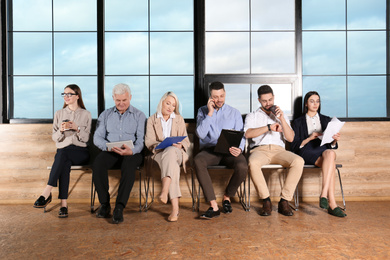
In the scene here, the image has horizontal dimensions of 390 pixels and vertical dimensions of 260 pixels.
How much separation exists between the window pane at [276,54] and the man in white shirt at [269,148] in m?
0.72

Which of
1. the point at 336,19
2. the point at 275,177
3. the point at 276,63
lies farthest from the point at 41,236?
the point at 336,19

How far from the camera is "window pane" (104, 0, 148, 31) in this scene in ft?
13.8

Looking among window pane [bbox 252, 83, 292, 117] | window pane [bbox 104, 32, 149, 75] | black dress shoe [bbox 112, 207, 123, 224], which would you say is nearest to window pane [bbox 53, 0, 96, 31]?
window pane [bbox 104, 32, 149, 75]

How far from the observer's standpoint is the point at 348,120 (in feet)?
13.8

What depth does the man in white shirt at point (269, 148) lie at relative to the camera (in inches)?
127

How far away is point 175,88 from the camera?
4203mm

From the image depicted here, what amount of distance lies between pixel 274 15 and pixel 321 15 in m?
0.60

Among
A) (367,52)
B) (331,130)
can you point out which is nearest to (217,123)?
(331,130)

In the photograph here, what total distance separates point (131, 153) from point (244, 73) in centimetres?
175

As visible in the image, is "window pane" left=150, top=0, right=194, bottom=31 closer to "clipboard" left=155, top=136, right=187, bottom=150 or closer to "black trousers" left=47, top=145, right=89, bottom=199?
"clipboard" left=155, top=136, right=187, bottom=150

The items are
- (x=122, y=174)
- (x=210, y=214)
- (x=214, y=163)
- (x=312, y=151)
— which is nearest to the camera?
(x=210, y=214)

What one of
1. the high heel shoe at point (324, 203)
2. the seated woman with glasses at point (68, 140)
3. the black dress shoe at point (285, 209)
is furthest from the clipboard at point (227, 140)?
the seated woman with glasses at point (68, 140)

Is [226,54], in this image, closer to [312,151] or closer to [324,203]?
[312,151]

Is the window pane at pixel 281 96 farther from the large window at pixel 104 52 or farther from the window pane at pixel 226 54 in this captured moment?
the large window at pixel 104 52
